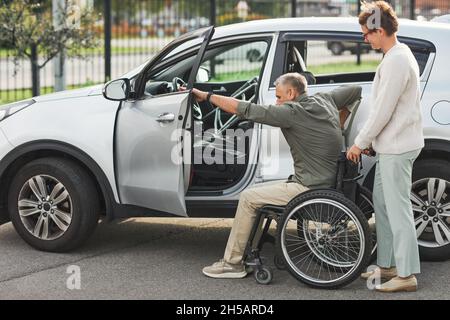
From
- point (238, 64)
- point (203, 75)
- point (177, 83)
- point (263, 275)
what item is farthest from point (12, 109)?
point (238, 64)

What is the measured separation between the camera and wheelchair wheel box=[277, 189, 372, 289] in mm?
5605

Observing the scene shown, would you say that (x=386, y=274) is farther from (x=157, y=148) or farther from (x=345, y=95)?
(x=157, y=148)

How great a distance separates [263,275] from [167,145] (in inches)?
44.9

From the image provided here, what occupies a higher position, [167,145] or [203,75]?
[203,75]

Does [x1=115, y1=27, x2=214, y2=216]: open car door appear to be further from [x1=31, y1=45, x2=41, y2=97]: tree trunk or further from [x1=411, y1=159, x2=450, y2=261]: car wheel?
[x1=31, y1=45, x2=41, y2=97]: tree trunk

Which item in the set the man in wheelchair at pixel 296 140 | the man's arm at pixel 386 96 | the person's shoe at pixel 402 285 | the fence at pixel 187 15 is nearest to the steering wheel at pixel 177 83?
the man in wheelchair at pixel 296 140

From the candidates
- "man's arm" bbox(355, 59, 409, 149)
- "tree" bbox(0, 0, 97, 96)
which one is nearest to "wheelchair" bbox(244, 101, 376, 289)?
"man's arm" bbox(355, 59, 409, 149)

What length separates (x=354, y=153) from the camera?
221 inches

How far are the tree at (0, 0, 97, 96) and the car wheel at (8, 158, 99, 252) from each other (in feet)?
17.4

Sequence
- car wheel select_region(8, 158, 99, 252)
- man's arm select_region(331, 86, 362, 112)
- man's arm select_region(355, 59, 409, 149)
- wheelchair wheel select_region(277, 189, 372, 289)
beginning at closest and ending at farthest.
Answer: man's arm select_region(355, 59, 409, 149) < wheelchair wheel select_region(277, 189, 372, 289) < man's arm select_region(331, 86, 362, 112) < car wheel select_region(8, 158, 99, 252)

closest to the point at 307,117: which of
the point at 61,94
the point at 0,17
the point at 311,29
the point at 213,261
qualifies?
the point at 311,29

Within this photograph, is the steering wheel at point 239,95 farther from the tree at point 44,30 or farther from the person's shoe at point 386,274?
the tree at point 44,30

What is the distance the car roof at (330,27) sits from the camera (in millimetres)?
6305

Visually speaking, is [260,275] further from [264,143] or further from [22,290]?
[22,290]
